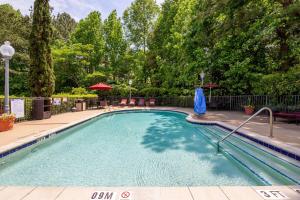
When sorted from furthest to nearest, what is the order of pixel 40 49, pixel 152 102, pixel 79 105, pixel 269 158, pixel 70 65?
1. pixel 70 65
2. pixel 152 102
3. pixel 79 105
4. pixel 40 49
5. pixel 269 158

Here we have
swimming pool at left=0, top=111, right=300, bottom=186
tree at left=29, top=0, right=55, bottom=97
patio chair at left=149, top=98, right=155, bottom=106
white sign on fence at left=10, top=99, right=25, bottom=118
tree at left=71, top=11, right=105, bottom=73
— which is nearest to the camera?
swimming pool at left=0, top=111, right=300, bottom=186

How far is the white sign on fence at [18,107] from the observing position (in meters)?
8.62

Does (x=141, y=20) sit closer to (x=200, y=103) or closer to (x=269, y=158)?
(x=200, y=103)

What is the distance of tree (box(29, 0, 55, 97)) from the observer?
11680 millimetres

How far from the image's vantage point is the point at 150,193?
119 inches

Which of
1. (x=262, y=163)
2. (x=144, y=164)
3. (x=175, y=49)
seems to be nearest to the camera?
(x=262, y=163)

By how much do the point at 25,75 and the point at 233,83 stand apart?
76.5ft

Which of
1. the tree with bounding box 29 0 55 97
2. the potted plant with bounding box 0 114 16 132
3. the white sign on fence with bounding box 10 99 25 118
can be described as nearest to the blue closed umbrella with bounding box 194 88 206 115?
the tree with bounding box 29 0 55 97

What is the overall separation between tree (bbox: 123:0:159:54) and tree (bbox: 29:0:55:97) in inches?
744

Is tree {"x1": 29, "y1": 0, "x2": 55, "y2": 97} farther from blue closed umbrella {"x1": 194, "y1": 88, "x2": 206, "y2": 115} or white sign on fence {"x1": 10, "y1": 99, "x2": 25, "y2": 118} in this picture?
blue closed umbrella {"x1": 194, "y1": 88, "x2": 206, "y2": 115}

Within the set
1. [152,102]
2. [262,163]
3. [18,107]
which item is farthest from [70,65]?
[262,163]

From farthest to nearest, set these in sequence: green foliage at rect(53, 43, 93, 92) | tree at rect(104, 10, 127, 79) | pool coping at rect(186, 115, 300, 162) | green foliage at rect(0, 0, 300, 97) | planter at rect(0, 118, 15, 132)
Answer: tree at rect(104, 10, 127, 79) < green foliage at rect(53, 43, 93, 92) < green foliage at rect(0, 0, 300, 97) < planter at rect(0, 118, 15, 132) < pool coping at rect(186, 115, 300, 162)

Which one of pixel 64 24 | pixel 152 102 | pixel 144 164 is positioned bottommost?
pixel 144 164

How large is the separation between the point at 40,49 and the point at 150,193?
1132 centimetres
